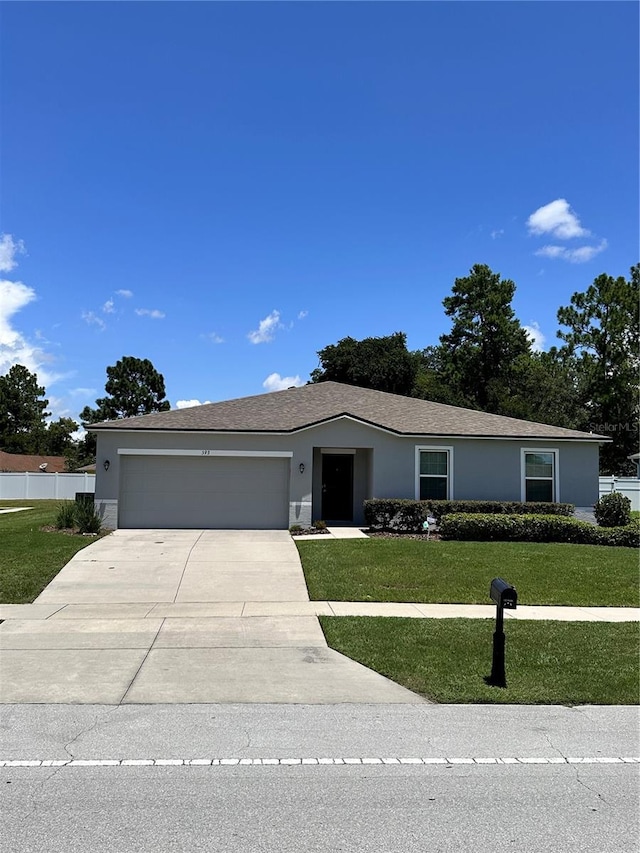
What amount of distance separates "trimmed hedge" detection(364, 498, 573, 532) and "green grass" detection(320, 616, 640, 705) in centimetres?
891

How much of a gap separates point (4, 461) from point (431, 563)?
43704 millimetres

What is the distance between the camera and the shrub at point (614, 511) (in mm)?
18359

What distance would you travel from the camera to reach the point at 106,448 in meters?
18.8

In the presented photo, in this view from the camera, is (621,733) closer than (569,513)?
Yes

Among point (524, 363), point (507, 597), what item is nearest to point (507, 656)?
point (507, 597)

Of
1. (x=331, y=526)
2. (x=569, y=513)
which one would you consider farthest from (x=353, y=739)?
(x=569, y=513)

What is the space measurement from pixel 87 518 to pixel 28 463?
3878 centimetres

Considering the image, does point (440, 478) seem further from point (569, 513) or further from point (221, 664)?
point (221, 664)

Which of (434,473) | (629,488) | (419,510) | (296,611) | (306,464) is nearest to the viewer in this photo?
(296,611)

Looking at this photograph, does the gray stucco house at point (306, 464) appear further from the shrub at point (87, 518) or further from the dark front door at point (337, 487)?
the shrub at point (87, 518)

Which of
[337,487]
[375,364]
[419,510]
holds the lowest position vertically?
[419,510]

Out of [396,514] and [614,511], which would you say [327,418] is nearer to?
[396,514]

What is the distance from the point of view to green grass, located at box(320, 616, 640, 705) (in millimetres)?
6516

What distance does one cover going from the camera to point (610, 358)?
4681 cm
